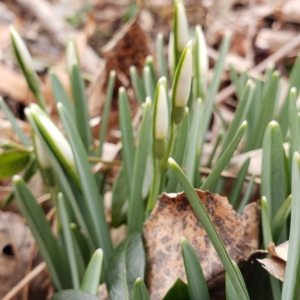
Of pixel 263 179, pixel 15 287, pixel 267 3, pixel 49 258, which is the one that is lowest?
pixel 15 287

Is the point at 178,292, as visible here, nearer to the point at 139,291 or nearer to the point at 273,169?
the point at 139,291

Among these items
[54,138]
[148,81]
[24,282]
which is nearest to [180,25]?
[148,81]

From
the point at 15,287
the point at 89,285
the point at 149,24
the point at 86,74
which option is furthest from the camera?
the point at 149,24

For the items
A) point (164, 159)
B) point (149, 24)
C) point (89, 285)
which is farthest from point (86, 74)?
point (89, 285)

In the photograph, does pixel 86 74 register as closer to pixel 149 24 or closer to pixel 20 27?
pixel 20 27

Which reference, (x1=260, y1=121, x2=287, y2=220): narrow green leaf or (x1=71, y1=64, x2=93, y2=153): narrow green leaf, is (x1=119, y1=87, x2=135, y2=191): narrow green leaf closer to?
(x1=71, y1=64, x2=93, y2=153): narrow green leaf

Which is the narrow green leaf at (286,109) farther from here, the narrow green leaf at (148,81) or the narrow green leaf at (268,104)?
the narrow green leaf at (148,81)

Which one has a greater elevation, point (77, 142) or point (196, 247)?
point (77, 142)
